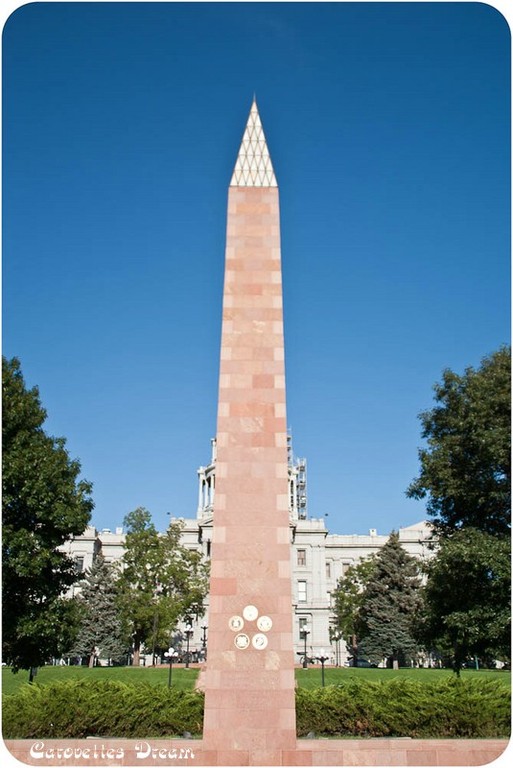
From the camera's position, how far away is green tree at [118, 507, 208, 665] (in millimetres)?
43188

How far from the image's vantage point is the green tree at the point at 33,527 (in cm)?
2008

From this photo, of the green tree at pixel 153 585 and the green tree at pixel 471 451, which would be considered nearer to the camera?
the green tree at pixel 471 451

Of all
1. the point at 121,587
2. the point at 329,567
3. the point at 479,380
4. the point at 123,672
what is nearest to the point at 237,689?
the point at 479,380

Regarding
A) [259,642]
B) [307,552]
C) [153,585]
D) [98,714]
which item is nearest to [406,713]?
[259,642]

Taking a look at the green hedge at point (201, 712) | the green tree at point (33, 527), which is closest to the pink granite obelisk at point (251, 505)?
the green hedge at point (201, 712)

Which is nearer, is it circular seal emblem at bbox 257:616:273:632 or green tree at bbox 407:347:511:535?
circular seal emblem at bbox 257:616:273:632

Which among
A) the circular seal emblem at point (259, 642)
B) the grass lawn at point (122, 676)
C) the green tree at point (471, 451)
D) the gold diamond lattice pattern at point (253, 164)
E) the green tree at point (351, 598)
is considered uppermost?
the gold diamond lattice pattern at point (253, 164)

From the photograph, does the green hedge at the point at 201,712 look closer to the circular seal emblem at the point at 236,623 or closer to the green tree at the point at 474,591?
the circular seal emblem at the point at 236,623

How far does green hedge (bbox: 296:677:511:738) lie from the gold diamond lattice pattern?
12.4 meters

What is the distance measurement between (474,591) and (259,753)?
12.5 meters

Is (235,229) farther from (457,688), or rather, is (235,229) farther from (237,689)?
(457,688)

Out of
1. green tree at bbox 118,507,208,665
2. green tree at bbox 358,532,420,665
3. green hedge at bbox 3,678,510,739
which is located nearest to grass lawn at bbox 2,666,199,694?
green tree at bbox 118,507,208,665

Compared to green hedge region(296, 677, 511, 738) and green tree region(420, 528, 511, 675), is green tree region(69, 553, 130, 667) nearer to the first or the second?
green tree region(420, 528, 511, 675)

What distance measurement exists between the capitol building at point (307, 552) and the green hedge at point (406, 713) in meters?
45.6
